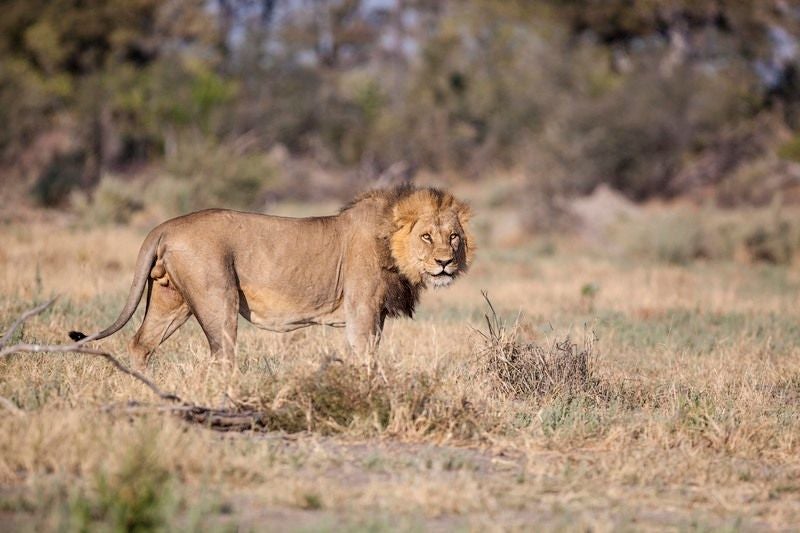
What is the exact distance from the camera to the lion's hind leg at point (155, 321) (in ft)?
23.6

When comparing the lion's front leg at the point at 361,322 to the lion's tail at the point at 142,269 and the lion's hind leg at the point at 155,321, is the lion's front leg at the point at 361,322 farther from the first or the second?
the lion's tail at the point at 142,269

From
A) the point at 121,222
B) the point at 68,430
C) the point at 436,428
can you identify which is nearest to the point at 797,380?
the point at 436,428

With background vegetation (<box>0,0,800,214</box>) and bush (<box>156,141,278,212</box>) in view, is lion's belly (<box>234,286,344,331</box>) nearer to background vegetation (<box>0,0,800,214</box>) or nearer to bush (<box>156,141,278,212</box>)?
bush (<box>156,141,278,212</box>)

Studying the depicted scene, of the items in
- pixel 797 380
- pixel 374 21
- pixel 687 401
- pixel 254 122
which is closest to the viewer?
pixel 687 401

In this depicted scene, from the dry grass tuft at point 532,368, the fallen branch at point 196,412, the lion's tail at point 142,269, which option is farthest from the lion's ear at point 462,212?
the fallen branch at point 196,412

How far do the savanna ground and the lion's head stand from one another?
0.63 meters

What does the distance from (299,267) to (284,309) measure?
301 mm

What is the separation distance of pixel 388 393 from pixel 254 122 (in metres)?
32.9

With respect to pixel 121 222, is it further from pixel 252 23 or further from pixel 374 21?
pixel 374 21

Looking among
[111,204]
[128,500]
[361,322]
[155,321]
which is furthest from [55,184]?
[128,500]

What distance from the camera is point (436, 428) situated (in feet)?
19.8

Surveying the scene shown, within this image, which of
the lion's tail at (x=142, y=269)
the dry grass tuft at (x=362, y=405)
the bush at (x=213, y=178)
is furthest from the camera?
the bush at (x=213, y=178)

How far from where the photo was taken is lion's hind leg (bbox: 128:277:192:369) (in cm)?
720

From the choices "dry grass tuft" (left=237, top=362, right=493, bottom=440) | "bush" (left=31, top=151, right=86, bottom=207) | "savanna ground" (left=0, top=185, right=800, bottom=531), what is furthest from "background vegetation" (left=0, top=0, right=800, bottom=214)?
"dry grass tuft" (left=237, top=362, right=493, bottom=440)
